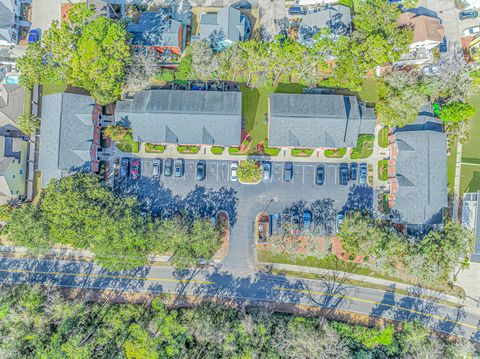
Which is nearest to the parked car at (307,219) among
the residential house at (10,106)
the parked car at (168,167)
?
the parked car at (168,167)

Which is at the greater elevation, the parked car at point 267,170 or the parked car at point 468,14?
the parked car at point 468,14

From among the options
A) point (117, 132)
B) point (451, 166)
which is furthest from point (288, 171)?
point (117, 132)

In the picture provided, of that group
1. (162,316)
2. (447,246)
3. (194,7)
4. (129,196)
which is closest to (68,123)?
(129,196)

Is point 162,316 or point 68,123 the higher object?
point 68,123

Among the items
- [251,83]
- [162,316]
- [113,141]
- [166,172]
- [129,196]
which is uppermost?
[251,83]

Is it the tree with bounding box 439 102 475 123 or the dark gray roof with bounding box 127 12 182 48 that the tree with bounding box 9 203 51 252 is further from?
the tree with bounding box 439 102 475 123

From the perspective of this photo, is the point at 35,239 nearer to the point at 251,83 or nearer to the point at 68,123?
the point at 68,123

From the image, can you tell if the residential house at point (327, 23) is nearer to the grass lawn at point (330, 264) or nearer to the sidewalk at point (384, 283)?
the grass lawn at point (330, 264)
